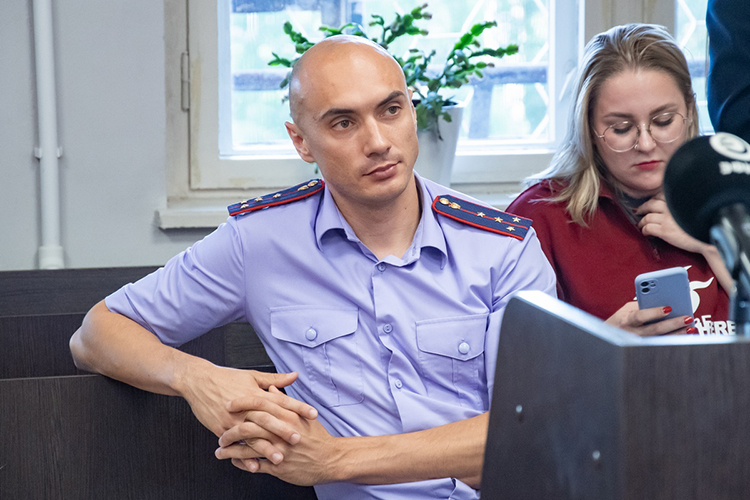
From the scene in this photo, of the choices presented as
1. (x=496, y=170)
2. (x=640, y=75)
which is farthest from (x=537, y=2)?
(x=640, y=75)

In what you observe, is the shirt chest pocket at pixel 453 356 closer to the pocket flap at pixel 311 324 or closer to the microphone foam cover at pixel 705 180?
the pocket flap at pixel 311 324

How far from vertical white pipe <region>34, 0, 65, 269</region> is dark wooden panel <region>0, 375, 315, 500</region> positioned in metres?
0.97

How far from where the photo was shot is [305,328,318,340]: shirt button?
1285 millimetres

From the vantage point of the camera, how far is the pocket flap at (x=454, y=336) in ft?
4.11

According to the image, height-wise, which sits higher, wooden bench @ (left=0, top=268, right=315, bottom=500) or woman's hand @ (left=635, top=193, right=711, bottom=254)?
woman's hand @ (left=635, top=193, right=711, bottom=254)

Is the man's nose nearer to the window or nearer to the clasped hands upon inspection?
the clasped hands

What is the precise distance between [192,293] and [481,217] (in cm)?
50

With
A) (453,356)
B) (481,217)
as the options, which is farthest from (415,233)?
(453,356)

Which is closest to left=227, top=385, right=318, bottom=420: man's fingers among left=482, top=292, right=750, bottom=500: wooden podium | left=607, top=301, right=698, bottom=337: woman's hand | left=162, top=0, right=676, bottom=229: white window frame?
left=607, top=301, right=698, bottom=337: woman's hand

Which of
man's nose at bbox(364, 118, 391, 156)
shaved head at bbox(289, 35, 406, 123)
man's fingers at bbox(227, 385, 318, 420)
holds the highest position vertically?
shaved head at bbox(289, 35, 406, 123)

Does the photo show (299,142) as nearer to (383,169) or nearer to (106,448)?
(383,169)

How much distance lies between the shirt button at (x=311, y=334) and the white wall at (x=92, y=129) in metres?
1.01

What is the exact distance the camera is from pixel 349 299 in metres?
1.30

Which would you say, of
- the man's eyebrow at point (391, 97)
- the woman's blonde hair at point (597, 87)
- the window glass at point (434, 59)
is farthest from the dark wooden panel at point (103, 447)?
the window glass at point (434, 59)
